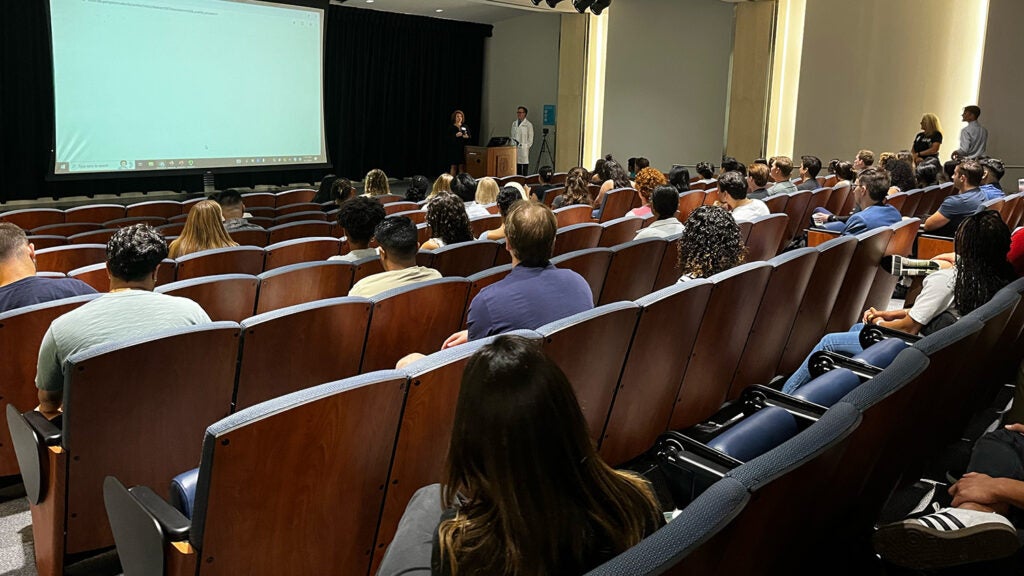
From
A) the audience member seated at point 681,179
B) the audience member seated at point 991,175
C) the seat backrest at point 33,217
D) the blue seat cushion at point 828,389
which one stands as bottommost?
the seat backrest at point 33,217

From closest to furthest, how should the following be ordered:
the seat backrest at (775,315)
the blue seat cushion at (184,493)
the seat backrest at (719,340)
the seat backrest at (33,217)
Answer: the blue seat cushion at (184,493) → the seat backrest at (719,340) → the seat backrest at (775,315) → the seat backrest at (33,217)

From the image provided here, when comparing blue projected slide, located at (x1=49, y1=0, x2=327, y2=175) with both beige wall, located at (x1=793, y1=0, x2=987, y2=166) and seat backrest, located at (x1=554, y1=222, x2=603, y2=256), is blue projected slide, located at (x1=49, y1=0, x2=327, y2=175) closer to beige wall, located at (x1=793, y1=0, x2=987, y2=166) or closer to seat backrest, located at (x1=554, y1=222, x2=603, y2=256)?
seat backrest, located at (x1=554, y1=222, x2=603, y2=256)

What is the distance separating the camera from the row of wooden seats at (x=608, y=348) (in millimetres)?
2156

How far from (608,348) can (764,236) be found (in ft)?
9.36

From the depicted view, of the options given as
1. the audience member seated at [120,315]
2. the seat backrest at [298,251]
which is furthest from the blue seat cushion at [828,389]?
the seat backrest at [298,251]

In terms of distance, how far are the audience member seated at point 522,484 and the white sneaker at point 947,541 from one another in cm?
87

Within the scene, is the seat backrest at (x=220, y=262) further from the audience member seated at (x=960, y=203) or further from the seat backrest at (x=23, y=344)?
the audience member seated at (x=960, y=203)

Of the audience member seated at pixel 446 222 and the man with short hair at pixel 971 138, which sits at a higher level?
the man with short hair at pixel 971 138

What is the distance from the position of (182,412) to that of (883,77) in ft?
37.8

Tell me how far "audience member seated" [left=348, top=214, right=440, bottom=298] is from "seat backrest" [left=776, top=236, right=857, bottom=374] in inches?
63.8

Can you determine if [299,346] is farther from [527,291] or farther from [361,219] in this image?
[361,219]

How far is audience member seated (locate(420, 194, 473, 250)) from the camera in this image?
14.0 ft

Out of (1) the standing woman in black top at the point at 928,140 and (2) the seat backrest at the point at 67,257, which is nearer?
(2) the seat backrest at the point at 67,257

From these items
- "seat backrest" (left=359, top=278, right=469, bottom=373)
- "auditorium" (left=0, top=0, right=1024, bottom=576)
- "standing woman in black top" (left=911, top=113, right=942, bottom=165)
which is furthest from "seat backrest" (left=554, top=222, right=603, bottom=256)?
"standing woman in black top" (left=911, top=113, right=942, bottom=165)
